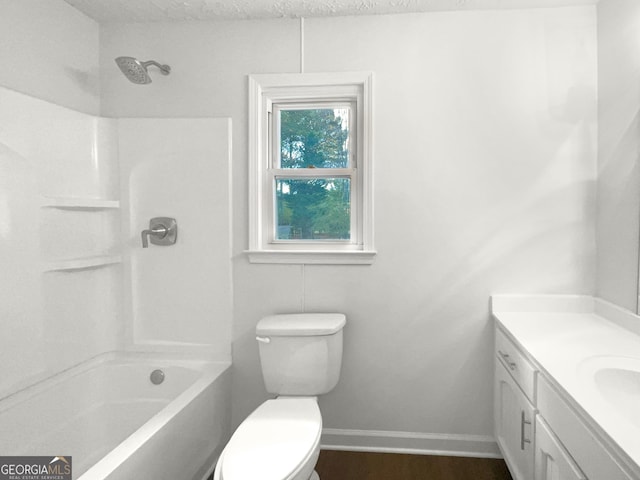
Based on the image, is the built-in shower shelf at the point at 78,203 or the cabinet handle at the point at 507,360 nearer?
the cabinet handle at the point at 507,360

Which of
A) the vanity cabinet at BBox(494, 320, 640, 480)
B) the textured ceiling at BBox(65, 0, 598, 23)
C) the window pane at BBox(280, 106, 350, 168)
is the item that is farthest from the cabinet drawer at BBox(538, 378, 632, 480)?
the textured ceiling at BBox(65, 0, 598, 23)

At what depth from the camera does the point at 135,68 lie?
2172 mm

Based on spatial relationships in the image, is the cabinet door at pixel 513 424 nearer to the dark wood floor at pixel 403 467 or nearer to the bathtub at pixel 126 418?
the dark wood floor at pixel 403 467

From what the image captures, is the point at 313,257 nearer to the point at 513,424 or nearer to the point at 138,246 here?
the point at 138,246

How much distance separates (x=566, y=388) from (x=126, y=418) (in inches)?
83.7

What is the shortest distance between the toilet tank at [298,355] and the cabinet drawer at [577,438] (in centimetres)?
95

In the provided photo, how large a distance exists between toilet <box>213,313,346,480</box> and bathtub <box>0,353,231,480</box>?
0.30 meters

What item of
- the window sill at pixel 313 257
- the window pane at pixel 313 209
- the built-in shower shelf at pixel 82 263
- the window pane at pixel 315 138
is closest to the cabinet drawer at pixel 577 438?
the window sill at pixel 313 257

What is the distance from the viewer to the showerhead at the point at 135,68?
2129mm

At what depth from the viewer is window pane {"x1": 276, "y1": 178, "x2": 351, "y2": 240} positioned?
2420 mm

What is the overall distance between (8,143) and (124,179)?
0.65m

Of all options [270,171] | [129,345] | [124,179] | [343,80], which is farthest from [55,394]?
[343,80]

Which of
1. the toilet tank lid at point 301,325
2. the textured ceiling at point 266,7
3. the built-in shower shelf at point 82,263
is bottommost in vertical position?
the toilet tank lid at point 301,325

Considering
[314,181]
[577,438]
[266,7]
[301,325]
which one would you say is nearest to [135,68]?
[266,7]
